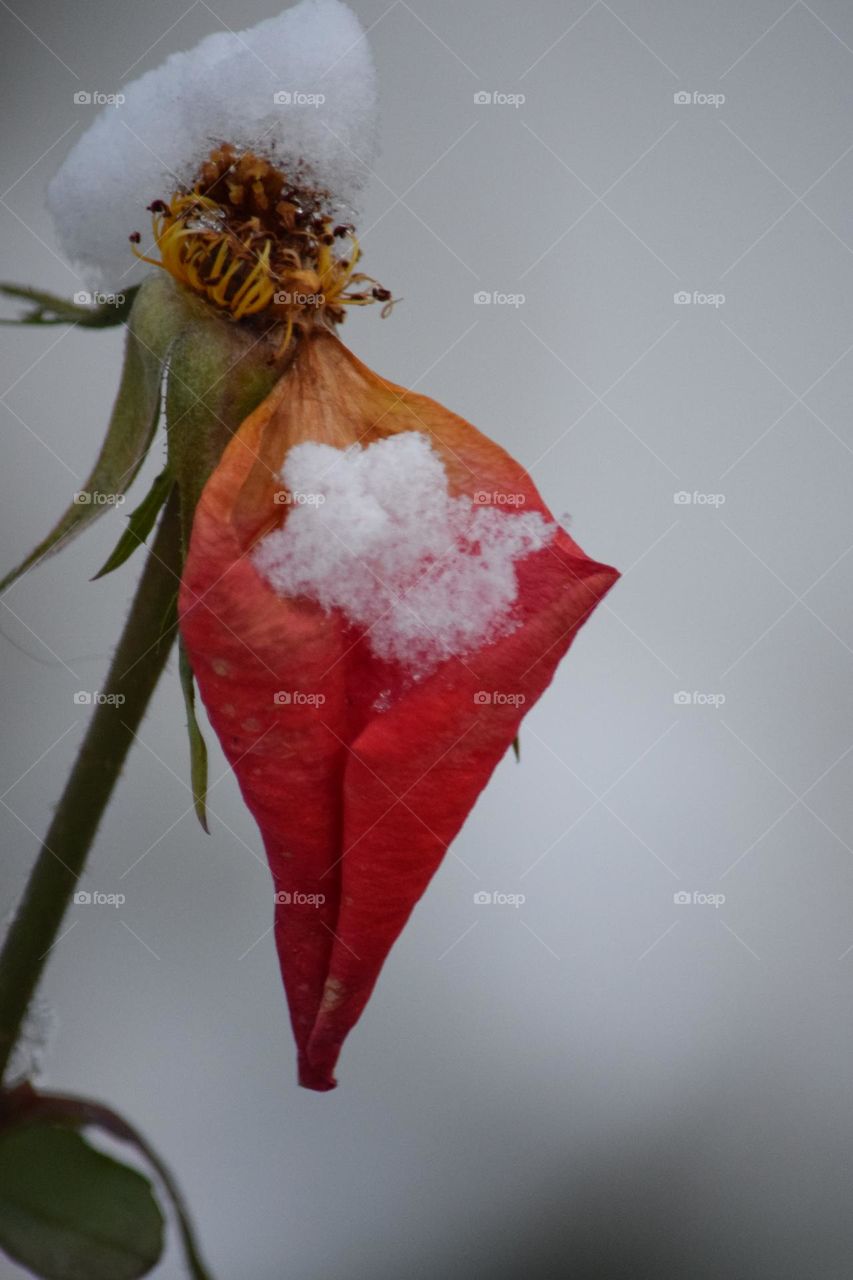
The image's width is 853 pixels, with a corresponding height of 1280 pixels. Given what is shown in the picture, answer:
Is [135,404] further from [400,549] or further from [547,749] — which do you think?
[547,749]

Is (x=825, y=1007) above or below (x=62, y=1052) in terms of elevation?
above

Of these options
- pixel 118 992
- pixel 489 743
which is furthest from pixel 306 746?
pixel 118 992

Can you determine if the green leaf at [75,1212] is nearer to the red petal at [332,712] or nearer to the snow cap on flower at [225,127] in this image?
the red petal at [332,712]

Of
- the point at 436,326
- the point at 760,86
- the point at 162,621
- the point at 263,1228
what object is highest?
the point at 760,86

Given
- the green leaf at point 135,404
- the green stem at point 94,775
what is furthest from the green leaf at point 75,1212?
the green leaf at point 135,404

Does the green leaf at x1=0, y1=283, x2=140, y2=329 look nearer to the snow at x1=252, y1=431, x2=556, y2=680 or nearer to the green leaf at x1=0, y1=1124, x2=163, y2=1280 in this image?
the snow at x1=252, y1=431, x2=556, y2=680

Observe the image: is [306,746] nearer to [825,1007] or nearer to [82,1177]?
[82,1177]

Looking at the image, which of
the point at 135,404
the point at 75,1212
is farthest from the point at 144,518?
the point at 75,1212
